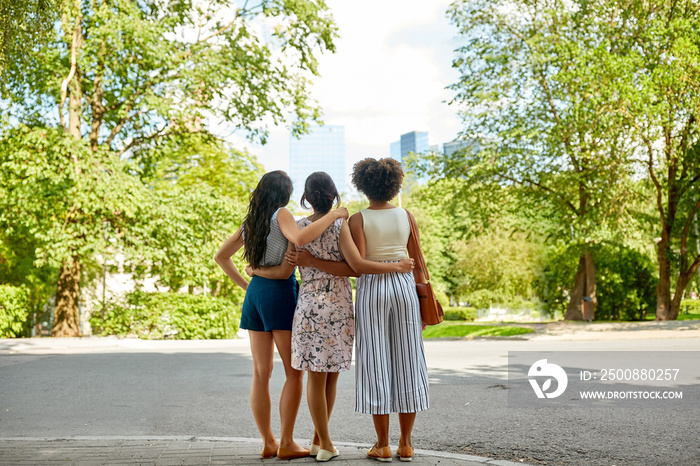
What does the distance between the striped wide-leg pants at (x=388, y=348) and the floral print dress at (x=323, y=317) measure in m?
0.10

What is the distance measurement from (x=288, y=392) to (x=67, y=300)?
17281 millimetres

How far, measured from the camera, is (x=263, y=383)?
4.93m

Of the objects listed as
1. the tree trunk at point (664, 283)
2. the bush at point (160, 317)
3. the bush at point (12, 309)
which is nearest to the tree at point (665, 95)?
the tree trunk at point (664, 283)

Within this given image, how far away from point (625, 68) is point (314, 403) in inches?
707

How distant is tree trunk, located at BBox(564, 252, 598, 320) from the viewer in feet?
86.2

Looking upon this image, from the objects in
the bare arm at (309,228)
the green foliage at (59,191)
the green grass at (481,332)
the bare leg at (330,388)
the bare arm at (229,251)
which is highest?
the green foliage at (59,191)

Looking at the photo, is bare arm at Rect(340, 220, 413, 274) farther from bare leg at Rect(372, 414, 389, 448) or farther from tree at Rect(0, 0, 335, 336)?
tree at Rect(0, 0, 335, 336)

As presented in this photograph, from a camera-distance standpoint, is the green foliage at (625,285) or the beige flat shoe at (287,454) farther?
the green foliage at (625,285)

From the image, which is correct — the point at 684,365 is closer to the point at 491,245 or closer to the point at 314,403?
the point at 314,403

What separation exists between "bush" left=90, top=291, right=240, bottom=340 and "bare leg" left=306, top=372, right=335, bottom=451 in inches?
641

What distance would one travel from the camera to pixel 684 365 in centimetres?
1112

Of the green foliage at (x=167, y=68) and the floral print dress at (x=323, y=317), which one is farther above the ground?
the green foliage at (x=167, y=68)

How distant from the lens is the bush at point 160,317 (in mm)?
20359

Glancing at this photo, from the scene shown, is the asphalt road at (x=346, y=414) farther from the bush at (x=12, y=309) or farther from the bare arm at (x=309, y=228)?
the bush at (x=12, y=309)
